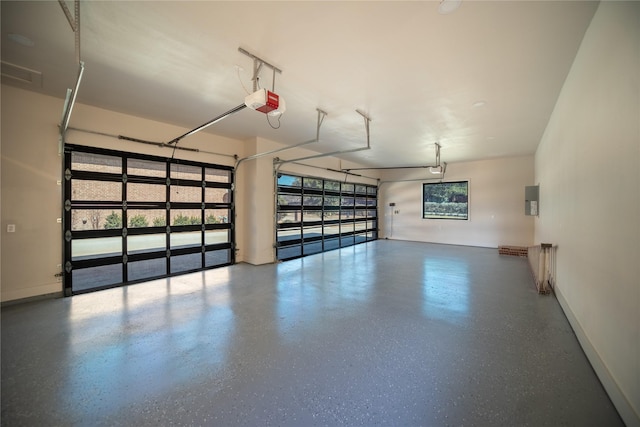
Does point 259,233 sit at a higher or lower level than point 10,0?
lower

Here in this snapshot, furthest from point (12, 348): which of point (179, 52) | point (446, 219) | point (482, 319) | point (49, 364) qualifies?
point (446, 219)

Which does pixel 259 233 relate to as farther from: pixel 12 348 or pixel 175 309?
pixel 12 348

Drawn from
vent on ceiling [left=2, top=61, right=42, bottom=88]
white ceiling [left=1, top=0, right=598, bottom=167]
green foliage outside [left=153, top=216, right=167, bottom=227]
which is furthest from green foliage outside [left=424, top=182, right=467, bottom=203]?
vent on ceiling [left=2, top=61, right=42, bottom=88]

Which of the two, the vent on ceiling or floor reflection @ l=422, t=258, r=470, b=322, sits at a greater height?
the vent on ceiling

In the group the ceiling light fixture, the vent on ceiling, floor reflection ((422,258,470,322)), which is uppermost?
the vent on ceiling

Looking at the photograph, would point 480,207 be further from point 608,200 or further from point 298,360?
point 298,360

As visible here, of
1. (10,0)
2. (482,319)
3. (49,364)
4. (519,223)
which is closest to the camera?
(10,0)

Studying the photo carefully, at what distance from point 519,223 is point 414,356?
Result: 781cm

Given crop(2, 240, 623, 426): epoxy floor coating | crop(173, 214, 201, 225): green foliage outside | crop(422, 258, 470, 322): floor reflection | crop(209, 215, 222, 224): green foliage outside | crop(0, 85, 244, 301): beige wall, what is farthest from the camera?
crop(209, 215, 222, 224): green foliage outside

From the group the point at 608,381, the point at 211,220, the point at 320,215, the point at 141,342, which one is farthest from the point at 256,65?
the point at 320,215

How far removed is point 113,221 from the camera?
170 inches

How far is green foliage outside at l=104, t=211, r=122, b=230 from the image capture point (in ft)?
13.9

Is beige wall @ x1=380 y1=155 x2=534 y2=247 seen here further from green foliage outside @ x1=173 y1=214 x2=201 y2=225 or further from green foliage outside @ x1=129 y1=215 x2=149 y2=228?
green foliage outside @ x1=129 y1=215 x2=149 y2=228

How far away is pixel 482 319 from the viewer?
2.99m
